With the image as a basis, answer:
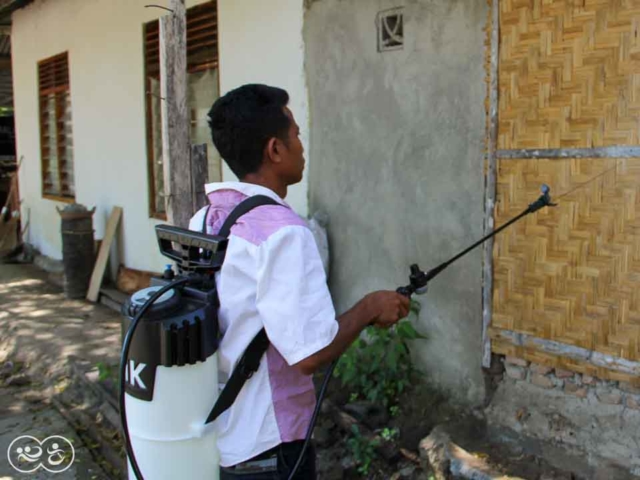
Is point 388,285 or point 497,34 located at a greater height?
point 497,34

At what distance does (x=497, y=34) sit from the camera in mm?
3385

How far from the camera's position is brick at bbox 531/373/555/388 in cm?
333

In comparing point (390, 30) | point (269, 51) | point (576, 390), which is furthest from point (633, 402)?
point (269, 51)

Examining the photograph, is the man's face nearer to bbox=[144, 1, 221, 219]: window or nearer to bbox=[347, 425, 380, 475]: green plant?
bbox=[347, 425, 380, 475]: green plant

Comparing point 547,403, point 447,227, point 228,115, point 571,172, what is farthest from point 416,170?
point 228,115

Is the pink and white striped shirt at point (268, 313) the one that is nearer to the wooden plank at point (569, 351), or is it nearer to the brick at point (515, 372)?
the wooden plank at point (569, 351)

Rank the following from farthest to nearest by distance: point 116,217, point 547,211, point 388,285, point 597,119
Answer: point 116,217, point 388,285, point 547,211, point 597,119

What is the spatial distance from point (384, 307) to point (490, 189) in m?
1.86

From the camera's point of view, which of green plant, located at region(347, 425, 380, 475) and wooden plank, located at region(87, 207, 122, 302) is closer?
green plant, located at region(347, 425, 380, 475)

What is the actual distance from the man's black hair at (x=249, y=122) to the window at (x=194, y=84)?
407 centimetres

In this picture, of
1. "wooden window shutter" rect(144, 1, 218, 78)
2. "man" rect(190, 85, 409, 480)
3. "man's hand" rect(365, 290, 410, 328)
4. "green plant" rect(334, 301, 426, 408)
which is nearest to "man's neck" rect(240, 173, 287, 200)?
"man" rect(190, 85, 409, 480)

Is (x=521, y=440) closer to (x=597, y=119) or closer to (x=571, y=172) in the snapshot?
(x=571, y=172)

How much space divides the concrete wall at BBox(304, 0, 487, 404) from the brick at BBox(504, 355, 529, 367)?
19cm

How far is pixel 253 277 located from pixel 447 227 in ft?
7.54
